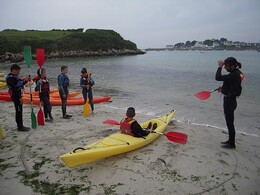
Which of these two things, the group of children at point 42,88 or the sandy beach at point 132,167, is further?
the group of children at point 42,88

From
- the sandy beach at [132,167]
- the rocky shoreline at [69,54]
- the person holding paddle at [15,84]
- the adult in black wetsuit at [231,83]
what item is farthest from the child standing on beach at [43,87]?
the rocky shoreline at [69,54]

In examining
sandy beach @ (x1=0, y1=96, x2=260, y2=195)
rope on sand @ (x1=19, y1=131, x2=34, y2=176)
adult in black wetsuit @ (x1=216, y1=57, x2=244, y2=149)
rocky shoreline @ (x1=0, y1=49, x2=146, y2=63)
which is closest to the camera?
sandy beach @ (x1=0, y1=96, x2=260, y2=195)

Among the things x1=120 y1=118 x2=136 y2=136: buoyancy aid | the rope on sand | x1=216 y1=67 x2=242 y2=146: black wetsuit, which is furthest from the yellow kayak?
x1=216 y1=67 x2=242 y2=146: black wetsuit

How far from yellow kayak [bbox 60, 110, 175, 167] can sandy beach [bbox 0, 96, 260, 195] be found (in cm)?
19

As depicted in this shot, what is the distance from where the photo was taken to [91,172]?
4.47 metres

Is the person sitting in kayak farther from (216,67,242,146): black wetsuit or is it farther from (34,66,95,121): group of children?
(34,66,95,121): group of children

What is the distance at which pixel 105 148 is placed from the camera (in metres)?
4.77

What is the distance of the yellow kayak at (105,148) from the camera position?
4.26m

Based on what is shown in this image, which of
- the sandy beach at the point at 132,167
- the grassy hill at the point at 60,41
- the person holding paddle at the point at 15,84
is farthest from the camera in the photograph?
the grassy hill at the point at 60,41

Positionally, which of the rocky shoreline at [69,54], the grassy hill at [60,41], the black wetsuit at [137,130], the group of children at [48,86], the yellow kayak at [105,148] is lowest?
the yellow kayak at [105,148]

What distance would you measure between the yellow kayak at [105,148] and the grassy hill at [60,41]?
164 feet

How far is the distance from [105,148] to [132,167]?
64cm

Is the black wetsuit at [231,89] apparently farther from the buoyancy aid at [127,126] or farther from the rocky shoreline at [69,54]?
the rocky shoreline at [69,54]

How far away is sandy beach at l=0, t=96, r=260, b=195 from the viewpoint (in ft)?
13.1
